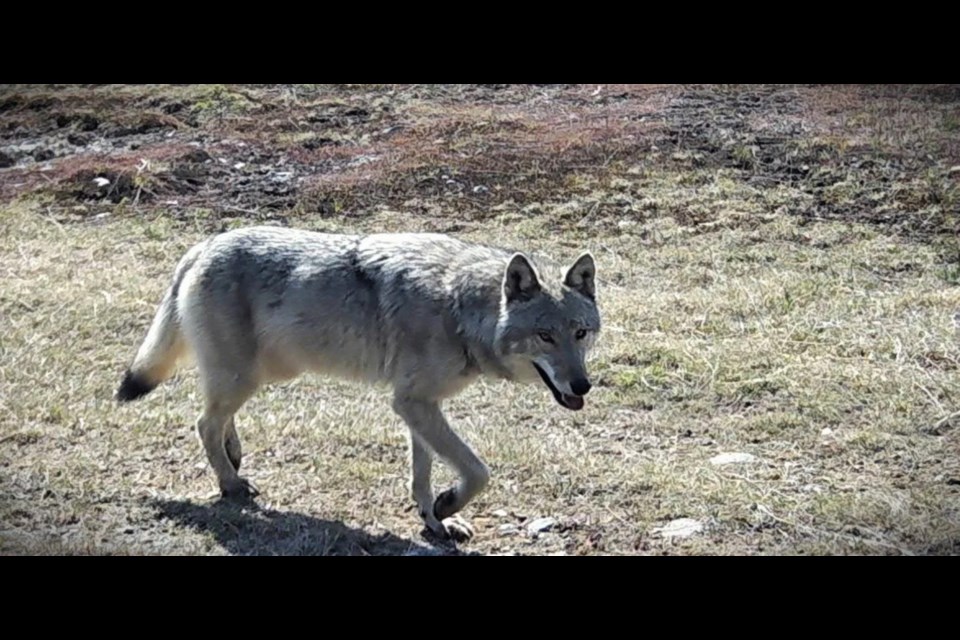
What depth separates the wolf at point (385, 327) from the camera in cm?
613

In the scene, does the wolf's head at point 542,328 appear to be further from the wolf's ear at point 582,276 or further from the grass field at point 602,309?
the grass field at point 602,309

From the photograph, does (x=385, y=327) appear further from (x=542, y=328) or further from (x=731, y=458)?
(x=731, y=458)

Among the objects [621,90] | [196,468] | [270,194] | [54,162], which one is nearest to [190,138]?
[54,162]

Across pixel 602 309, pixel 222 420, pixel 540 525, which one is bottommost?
pixel 602 309

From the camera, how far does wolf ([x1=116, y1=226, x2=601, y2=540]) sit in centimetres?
613

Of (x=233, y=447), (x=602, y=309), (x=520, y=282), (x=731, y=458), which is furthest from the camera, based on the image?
(x=602, y=309)

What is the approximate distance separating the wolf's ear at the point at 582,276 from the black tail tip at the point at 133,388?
259 centimetres

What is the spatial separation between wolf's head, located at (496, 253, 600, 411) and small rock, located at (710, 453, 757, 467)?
1.51 metres

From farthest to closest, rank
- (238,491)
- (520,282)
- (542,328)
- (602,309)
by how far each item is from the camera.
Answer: (602,309) → (238,491) → (520,282) → (542,328)

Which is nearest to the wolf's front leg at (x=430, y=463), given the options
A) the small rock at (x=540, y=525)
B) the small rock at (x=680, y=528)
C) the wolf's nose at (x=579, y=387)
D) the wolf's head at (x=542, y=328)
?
the small rock at (x=540, y=525)

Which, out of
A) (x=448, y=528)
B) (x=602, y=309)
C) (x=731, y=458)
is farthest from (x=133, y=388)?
(x=602, y=309)

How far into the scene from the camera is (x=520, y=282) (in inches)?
243

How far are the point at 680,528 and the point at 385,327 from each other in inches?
74.9

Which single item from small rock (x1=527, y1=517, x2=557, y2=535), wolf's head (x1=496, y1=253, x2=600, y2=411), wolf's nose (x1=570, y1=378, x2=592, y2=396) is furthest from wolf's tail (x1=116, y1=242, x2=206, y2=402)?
wolf's nose (x1=570, y1=378, x2=592, y2=396)
